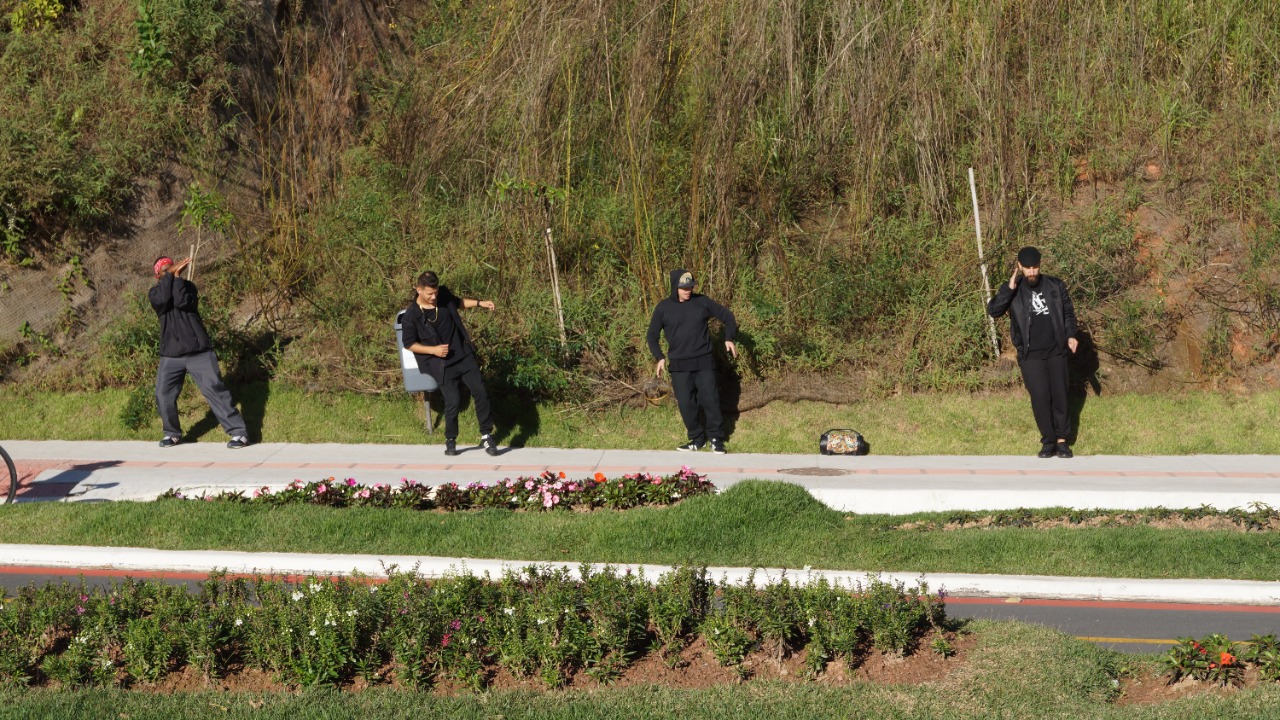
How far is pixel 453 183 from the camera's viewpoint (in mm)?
15469

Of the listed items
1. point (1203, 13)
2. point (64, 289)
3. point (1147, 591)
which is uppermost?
point (1203, 13)

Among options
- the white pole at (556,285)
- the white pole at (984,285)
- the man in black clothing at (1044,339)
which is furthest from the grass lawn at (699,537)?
the white pole at (984,285)

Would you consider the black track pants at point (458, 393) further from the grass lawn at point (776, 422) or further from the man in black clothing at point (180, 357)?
the man in black clothing at point (180, 357)

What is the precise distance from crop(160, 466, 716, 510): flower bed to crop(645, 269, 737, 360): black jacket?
7.82ft

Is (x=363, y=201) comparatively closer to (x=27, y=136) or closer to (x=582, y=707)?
(x=27, y=136)

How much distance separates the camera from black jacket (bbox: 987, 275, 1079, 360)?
1148cm

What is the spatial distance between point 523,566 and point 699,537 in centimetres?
140

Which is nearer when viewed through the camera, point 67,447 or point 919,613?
point 919,613

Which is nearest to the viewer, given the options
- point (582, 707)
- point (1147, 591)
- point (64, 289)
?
point (582, 707)

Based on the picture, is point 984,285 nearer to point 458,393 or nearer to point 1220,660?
point 458,393

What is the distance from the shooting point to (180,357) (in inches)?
475

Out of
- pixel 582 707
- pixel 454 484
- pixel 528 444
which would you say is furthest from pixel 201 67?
pixel 582 707

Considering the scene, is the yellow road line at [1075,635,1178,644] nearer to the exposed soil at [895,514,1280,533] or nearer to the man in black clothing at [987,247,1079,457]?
the exposed soil at [895,514,1280,533]

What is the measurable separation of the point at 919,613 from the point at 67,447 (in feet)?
30.7
